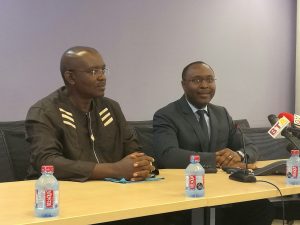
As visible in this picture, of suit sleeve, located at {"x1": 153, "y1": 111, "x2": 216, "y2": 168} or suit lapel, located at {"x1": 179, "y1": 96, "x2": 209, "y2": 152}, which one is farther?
suit lapel, located at {"x1": 179, "y1": 96, "x2": 209, "y2": 152}

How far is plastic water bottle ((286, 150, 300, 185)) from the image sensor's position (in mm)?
2471

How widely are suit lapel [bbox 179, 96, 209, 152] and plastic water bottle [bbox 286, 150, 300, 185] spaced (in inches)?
38.7

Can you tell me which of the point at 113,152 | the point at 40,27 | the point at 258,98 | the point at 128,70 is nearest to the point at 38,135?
the point at 113,152

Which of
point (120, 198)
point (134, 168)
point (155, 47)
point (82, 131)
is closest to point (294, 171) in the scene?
point (134, 168)

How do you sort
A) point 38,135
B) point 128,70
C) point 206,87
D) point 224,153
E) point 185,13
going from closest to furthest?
point 38,135 < point 224,153 < point 206,87 < point 128,70 < point 185,13

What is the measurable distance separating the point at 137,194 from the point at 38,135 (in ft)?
2.57

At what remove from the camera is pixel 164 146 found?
3295 mm

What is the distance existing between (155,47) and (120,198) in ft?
8.36

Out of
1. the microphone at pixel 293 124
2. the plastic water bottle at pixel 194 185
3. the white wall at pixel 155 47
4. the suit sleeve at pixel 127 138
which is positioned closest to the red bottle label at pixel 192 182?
the plastic water bottle at pixel 194 185

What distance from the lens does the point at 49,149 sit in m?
2.61

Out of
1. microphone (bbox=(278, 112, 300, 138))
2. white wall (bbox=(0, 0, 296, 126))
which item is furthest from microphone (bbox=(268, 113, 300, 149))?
white wall (bbox=(0, 0, 296, 126))

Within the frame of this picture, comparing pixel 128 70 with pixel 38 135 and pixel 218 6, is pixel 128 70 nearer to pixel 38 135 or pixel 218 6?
pixel 218 6

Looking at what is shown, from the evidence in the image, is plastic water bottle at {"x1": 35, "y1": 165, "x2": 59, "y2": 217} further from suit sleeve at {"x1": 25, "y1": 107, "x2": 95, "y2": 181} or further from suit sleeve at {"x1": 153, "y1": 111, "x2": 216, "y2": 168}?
suit sleeve at {"x1": 153, "y1": 111, "x2": 216, "y2": 168}

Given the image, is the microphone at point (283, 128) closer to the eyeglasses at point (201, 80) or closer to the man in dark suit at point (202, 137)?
the man in dark suit at point (202, 137)
